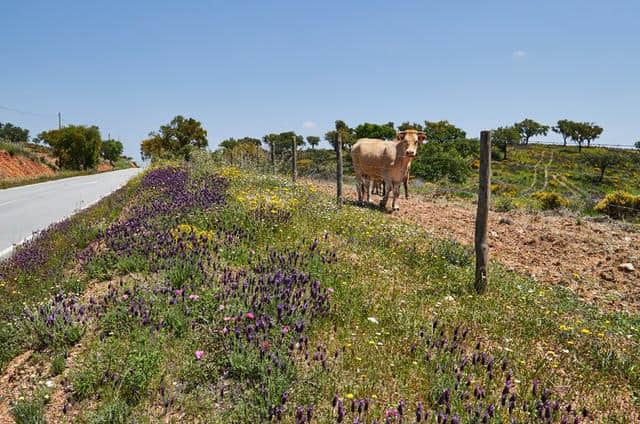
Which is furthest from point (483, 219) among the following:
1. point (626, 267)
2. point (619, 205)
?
point (619, 205)

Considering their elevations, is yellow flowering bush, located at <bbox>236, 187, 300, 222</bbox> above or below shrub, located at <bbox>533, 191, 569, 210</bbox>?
above

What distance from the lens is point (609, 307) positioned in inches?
272

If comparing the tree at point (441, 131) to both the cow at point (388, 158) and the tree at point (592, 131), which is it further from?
the cow at point (388, 158)

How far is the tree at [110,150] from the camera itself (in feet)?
312

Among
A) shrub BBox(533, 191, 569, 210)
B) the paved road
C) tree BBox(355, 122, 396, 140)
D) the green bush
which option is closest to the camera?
the paved road

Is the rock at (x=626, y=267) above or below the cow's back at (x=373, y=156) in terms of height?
below

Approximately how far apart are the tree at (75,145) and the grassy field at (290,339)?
169 ft

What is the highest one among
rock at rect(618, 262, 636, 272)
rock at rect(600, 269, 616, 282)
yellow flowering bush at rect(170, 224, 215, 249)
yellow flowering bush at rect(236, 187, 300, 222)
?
yellow flowering bush at rect(236, 187, 300, 222)

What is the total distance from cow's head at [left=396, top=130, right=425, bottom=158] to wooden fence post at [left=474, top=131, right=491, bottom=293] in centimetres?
566

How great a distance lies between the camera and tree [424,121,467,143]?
241 ft

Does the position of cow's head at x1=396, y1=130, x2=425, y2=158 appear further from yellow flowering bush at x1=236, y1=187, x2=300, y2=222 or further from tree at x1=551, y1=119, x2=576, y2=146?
tree at x1=551, y1=119, x2=576, y2=146

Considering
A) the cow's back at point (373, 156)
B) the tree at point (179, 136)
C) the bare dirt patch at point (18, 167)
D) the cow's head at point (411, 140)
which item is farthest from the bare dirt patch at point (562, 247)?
the bare dirt patch at point (18, 167)

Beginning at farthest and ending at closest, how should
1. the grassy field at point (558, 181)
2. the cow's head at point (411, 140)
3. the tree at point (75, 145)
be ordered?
the tree at point (75, 145)
the grassy field at point (558, 181)
the cow's head at point (411, 140)

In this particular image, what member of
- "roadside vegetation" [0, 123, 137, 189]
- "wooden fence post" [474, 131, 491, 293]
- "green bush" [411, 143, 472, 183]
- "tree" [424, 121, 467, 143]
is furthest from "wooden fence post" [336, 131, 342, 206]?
"tree" [424, 121, 467, 143]
